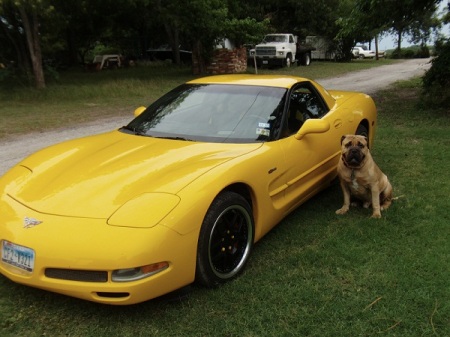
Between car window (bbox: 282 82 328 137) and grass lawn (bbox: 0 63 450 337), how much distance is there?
88 centimetres

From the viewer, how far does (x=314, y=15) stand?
100 ft

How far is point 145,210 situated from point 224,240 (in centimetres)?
65

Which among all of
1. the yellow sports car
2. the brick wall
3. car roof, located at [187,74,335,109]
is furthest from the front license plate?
the brick wall

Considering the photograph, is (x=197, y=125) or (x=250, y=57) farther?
(x=250, y=57)

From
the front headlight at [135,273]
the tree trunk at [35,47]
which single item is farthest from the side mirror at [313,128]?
the tree trunk at [35,47]

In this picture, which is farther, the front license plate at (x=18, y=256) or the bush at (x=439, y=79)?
the bush at (x=439, y=79)

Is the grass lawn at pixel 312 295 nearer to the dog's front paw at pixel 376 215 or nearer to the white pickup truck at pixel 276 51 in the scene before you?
the dog's front paw at pixel 376 215

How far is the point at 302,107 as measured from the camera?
13.8 ft

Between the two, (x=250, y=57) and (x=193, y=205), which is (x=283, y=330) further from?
(x=250, y=57)

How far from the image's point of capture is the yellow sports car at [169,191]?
7.84ft

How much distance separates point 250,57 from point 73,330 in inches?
999

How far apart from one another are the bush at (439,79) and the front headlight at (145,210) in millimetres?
8393

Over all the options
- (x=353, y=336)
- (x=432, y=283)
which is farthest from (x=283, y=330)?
(x=432, y=283)

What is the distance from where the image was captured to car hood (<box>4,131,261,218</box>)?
8.71ft
